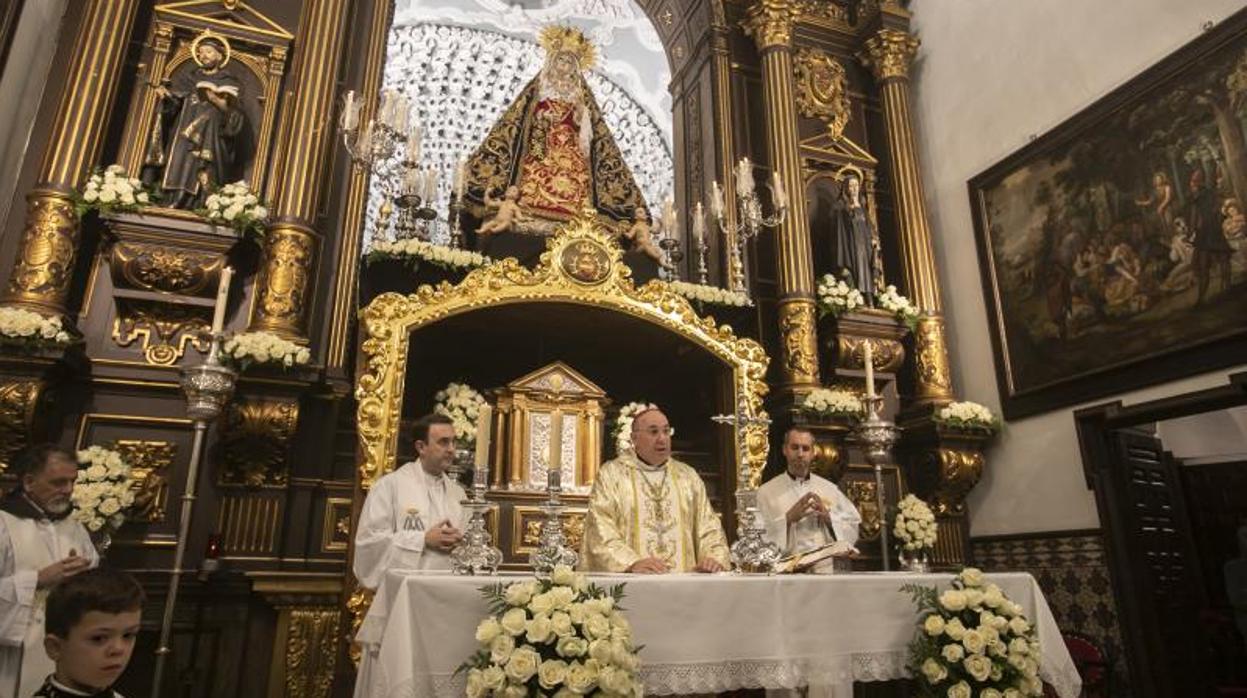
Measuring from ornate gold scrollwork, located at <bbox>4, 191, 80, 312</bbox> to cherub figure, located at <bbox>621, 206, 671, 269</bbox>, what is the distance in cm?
456

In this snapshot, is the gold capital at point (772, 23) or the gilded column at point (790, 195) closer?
the gilded column at point (790, 195)

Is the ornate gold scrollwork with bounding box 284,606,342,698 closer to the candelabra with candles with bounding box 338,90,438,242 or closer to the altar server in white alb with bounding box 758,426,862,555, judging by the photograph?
the candelabra with candles with bounding box 338,90,438,242

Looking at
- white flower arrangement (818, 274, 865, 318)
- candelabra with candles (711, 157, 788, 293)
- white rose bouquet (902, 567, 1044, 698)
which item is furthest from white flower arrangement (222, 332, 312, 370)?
white flower arrangement (818, 274, 865, 318)

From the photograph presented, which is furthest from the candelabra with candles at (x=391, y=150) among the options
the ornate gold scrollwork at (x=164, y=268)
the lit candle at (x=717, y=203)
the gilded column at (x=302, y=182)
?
the lit candle at (x=717, y=203)

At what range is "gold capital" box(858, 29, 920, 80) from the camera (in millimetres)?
8852

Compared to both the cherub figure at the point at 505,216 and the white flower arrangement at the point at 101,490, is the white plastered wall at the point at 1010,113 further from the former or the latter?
the white flower arrangement at the point at 101,490

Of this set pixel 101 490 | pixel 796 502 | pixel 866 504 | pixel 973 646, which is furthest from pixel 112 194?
pixel 866 504

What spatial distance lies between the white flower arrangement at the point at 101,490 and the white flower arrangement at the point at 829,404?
501 cm

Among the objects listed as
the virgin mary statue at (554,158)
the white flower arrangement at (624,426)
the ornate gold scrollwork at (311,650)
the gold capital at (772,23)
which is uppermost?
the gold capital at (772,23)

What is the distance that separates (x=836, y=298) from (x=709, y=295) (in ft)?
4.84

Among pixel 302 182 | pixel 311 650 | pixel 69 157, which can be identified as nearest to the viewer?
pixel 311 650

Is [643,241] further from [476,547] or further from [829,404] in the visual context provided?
[476,547]

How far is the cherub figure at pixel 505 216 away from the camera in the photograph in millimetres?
7000

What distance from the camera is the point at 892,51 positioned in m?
8.91
